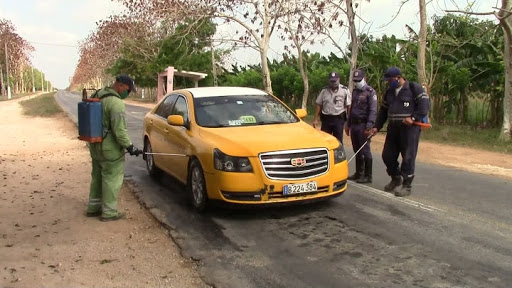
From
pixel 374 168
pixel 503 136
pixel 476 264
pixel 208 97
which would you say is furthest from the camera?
pixel 503 136

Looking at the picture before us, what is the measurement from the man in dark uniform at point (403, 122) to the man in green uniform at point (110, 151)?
358 centimetres

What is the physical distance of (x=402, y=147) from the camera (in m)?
6.99

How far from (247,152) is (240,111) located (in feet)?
4.66

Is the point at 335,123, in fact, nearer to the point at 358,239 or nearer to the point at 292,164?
the point at 292,164

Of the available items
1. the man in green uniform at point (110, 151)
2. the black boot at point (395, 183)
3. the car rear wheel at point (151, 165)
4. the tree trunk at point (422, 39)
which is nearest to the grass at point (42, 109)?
the tree trunk at point (422, 39)

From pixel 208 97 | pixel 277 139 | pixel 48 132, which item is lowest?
pixel 48 132

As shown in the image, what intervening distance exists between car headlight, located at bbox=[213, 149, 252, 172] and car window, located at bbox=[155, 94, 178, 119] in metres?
2.39

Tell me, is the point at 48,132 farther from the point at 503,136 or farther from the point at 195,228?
the point at 503,136

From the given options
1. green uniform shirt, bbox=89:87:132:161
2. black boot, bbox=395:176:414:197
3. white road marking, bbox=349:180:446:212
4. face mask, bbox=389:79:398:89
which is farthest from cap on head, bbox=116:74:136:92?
black boot, bbox=395:176:414:197

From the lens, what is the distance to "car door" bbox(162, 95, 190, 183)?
6.63 meters

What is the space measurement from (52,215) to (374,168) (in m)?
5.94

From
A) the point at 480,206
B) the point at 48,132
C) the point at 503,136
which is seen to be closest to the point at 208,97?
the point at 480,206

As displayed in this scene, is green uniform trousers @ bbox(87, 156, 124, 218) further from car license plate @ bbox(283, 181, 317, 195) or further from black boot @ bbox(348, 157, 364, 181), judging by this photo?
black boot @ bbox(348, 157, 364, 181)

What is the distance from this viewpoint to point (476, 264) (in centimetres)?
438
